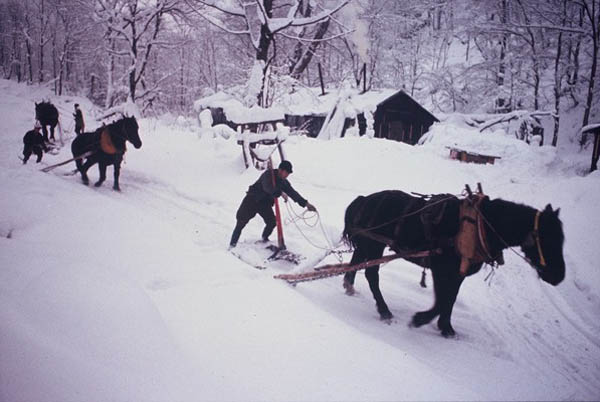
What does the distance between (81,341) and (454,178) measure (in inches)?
444

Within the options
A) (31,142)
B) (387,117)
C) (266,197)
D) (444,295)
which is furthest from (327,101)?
(444,295)

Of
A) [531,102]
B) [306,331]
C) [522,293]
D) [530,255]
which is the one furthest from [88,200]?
[531,102]

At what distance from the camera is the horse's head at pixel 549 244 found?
10.1 ft

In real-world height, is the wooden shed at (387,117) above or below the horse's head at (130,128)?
above

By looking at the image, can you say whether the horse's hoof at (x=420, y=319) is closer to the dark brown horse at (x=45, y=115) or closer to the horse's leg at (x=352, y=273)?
the horse's leg at (x=352, y=273)

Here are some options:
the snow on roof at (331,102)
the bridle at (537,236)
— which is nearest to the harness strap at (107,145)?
the bridle at (537,236)

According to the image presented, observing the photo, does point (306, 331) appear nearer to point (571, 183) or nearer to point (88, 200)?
point (88, 200)

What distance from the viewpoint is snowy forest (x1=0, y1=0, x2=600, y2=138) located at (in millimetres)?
12000

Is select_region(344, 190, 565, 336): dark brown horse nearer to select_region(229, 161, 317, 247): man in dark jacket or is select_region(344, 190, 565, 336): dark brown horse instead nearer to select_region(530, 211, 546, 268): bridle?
select_region(530, 211, 546, 268): bridle

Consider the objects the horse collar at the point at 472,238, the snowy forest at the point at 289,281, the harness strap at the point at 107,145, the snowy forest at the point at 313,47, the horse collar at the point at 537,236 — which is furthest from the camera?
the snowy forest at the point at 313,47

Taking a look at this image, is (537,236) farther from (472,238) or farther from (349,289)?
(349,289)

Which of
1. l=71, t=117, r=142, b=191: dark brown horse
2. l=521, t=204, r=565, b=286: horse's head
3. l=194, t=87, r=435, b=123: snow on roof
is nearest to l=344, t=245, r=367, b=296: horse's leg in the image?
l=521, t=204, r=565, b=286: horse's head

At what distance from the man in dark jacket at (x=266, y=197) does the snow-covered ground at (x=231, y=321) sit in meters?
0.72

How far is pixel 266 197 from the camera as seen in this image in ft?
18.5
